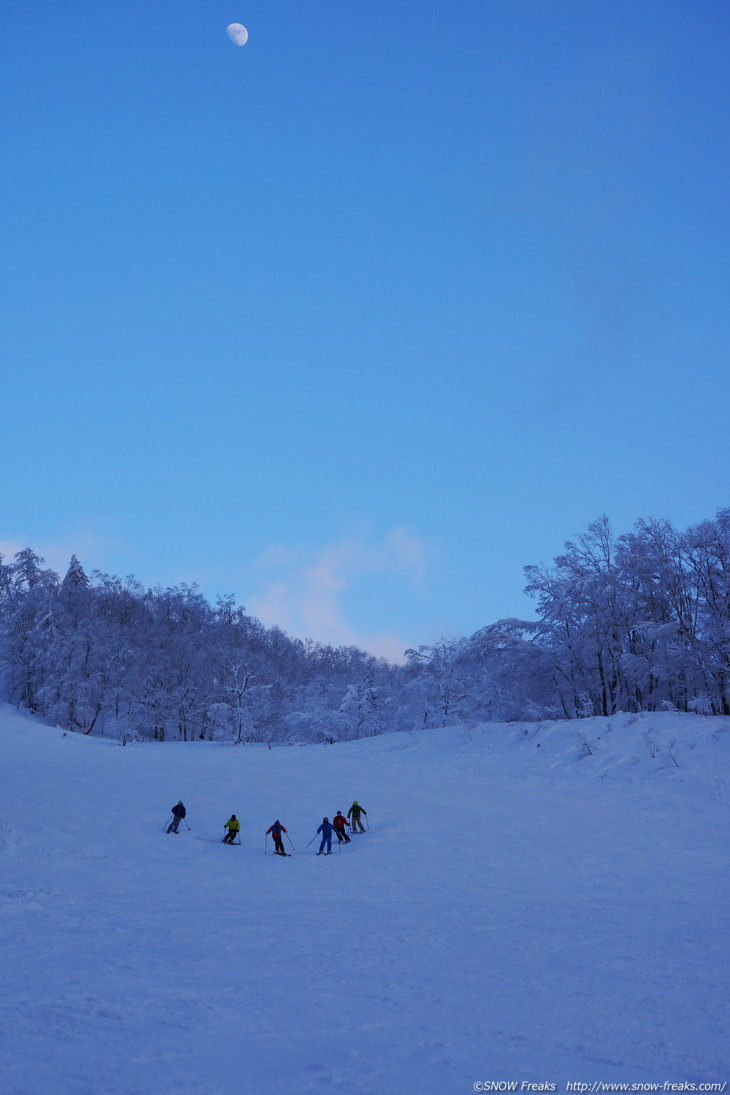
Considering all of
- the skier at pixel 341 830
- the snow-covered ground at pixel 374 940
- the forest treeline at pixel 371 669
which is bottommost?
the skier at pixel 341 830

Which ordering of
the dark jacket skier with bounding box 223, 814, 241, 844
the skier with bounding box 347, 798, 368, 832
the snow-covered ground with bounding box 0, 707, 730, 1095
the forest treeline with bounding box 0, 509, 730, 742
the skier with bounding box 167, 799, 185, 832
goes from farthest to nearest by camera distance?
the forest treeline with bounding box 0, 509, 730, 742
the skier with bounding box 347, 798, 368, 832
the skier with bounding box 167, 799, 185, 832
the dark jacket skier with bounding box 223, 814, 241, 844
the snow-covered ground with bounding box 0, 707, 730, 1095

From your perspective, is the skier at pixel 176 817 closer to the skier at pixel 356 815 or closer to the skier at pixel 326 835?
the skier at pixel 326 835

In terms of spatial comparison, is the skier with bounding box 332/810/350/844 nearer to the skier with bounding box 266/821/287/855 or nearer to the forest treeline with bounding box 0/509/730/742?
the skier with bounding box 266/821/287/855

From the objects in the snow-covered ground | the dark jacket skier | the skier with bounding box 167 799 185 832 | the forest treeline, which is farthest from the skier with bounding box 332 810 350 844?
the forest treeline

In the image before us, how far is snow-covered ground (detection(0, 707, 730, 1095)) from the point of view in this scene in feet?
18.0

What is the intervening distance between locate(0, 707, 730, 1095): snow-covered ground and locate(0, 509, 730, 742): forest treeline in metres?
11.1

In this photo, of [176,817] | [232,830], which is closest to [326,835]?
[232,830]

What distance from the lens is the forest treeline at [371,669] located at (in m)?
33.9

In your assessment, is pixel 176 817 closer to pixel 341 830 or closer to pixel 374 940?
pixel 341 830

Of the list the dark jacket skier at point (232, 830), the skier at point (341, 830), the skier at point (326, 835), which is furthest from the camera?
the skier at point (341, 830)

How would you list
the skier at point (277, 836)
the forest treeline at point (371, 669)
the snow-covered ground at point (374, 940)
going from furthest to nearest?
the forest treeline at point (371, 669)
the skier at point (277, 836)
the snow-covered ground at point (374, 940)

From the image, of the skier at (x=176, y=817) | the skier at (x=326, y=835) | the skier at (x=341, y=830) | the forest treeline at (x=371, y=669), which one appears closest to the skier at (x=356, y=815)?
the skier at (x=341, y=830)

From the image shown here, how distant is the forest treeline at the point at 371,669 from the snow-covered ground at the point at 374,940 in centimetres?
1110

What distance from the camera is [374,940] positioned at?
955 cm
